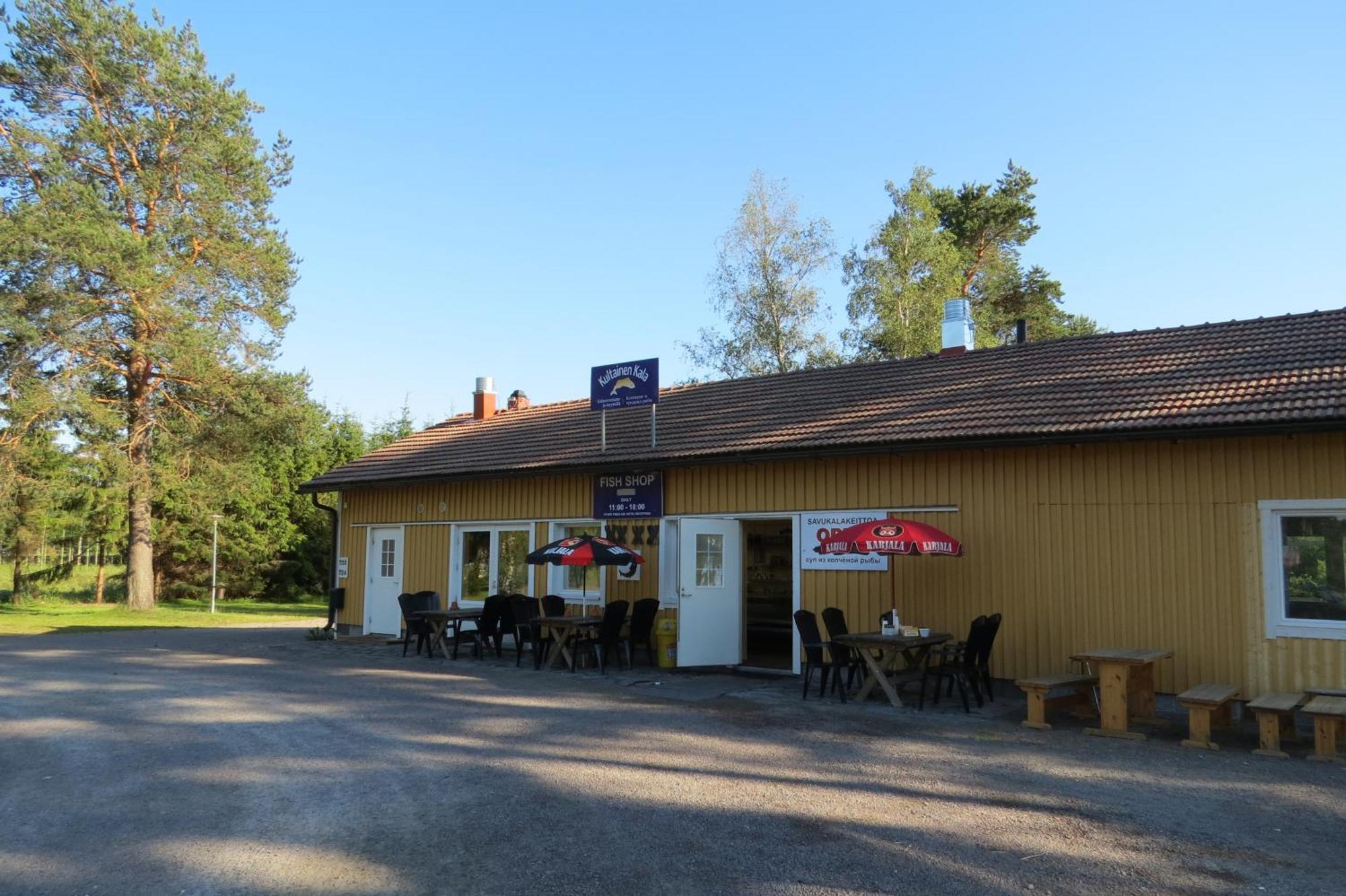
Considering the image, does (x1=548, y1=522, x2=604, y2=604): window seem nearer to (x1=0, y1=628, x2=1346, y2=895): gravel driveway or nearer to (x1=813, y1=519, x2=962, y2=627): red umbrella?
(x1=0, y1=628, x2=1346, y2=895): gravel driveway

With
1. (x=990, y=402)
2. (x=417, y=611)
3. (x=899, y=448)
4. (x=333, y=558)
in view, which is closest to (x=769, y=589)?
(x=417, y=611)

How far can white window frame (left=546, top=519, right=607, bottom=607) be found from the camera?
1457 centimetres

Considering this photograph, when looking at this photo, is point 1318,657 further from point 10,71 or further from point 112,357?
point 10,71

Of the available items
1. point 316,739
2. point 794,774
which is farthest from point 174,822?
point 794,774

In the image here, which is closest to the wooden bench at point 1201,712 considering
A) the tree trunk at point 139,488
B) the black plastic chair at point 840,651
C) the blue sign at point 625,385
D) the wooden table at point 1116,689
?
the wooden table at point 1116,689

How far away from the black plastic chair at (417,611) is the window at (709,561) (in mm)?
4719

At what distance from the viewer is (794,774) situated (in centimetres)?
668

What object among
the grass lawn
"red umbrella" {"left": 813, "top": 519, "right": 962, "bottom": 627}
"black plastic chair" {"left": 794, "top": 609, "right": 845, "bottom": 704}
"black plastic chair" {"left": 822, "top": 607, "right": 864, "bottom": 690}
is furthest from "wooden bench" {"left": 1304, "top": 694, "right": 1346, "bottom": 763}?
A: the grass lawn

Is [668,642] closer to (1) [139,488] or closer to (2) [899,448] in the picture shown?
(2) [899,448]

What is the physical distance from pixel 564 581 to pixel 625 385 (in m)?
3.29

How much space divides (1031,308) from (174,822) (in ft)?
113

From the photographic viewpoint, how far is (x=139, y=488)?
25.2 metres

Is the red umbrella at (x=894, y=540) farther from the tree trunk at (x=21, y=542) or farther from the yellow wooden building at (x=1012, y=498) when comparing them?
the tree trunk at (x=21, y=542)

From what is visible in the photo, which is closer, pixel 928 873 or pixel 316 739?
pixel 928 873
